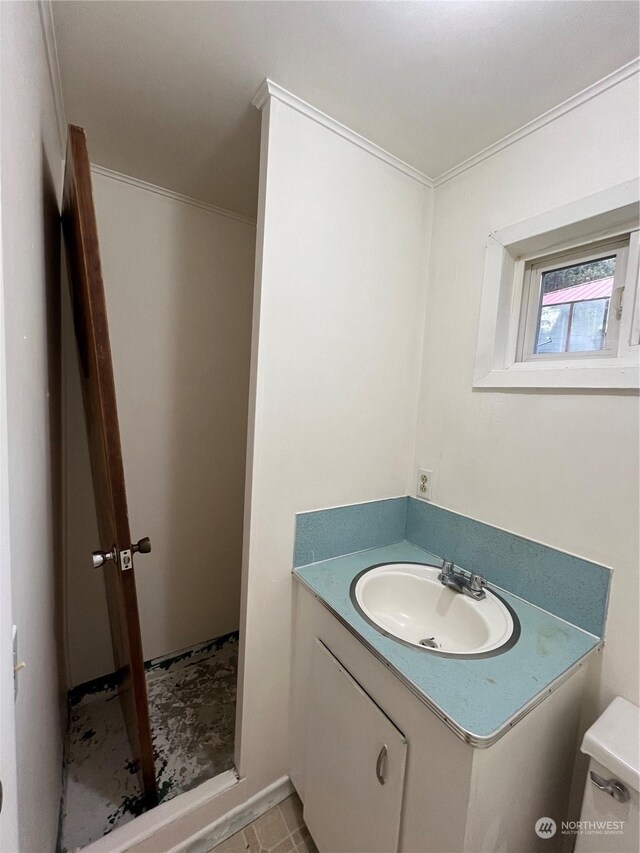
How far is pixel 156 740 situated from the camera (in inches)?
56.3

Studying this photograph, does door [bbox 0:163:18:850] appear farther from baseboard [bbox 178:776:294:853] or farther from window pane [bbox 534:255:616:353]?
window pane [bbox 534:255:616:353]

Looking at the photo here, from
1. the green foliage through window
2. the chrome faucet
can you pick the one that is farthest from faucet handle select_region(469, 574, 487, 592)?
the green foliage through window

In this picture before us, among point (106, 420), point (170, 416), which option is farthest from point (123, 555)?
point (170, 416)

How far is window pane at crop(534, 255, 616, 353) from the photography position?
1.07 m

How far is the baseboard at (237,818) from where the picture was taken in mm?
1135

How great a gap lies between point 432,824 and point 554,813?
502 mm

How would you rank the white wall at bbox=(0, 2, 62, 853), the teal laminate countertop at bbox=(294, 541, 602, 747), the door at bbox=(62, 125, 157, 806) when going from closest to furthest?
the white wall at bbox=(0, 2, 62, 853), the teal laminate countertop at bbox=(294, 541, 602, 747), the door at bbox=(62, 125, 157, 806)

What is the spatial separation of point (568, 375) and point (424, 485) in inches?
26.3

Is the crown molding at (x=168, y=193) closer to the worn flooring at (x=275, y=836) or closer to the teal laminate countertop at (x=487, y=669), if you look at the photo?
the teal laminate countertop at (x=487, y=669)

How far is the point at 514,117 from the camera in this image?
109cm

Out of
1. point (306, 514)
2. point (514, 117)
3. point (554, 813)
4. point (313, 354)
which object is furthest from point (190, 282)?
point (554, 813)

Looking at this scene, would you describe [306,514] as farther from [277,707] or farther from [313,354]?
[277,707]

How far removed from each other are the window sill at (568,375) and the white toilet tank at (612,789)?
0.83 meters

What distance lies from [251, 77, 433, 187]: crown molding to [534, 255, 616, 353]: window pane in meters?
0.66
